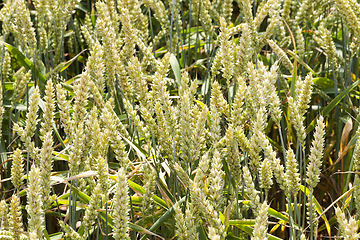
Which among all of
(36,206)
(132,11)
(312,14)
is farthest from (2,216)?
(312,14)

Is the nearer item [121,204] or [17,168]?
[121,204]

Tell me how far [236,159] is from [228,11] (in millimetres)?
878

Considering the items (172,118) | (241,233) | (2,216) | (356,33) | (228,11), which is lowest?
(241,233)

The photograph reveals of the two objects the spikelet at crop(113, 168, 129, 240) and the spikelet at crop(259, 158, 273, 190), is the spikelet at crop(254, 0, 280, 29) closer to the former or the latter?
the spikelet at crop(259, 158, 273, 190)

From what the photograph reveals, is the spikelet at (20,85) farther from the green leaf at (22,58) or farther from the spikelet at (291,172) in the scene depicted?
the spikelet at (291,172)

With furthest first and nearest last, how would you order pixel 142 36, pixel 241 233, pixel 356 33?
1. pixel 142 36
2. pixel 356 33
3. pixel 241 233

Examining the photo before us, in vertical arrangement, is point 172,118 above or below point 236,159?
above

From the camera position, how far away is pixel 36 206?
75 cm

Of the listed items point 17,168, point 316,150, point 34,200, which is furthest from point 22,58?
point 316,150

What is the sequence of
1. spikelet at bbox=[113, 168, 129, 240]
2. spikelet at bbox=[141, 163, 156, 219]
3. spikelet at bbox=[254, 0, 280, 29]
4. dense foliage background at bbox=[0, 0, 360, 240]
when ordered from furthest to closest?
spikelet at bbox=[254, 0, 280, 29] → spikelet at bbox=[141, 163, 156, 219] → dense foliage background at bbox=[0, 0, 360, 240] → spikelet at bbox=[113, 168, 129, 240]

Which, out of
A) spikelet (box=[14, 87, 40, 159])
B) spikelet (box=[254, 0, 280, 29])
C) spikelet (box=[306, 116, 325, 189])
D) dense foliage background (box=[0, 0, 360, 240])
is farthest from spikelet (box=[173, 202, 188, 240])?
spikelet (box=[254, 0, 280, 29])

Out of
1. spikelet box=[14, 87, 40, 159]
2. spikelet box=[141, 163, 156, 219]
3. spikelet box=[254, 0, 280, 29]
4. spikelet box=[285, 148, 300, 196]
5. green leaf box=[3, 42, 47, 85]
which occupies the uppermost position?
spikelet box=[254, 0, 280, 29]

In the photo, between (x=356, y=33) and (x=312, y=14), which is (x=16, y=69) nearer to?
(x=312, y=14)

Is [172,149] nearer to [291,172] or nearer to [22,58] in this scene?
[291,172]
